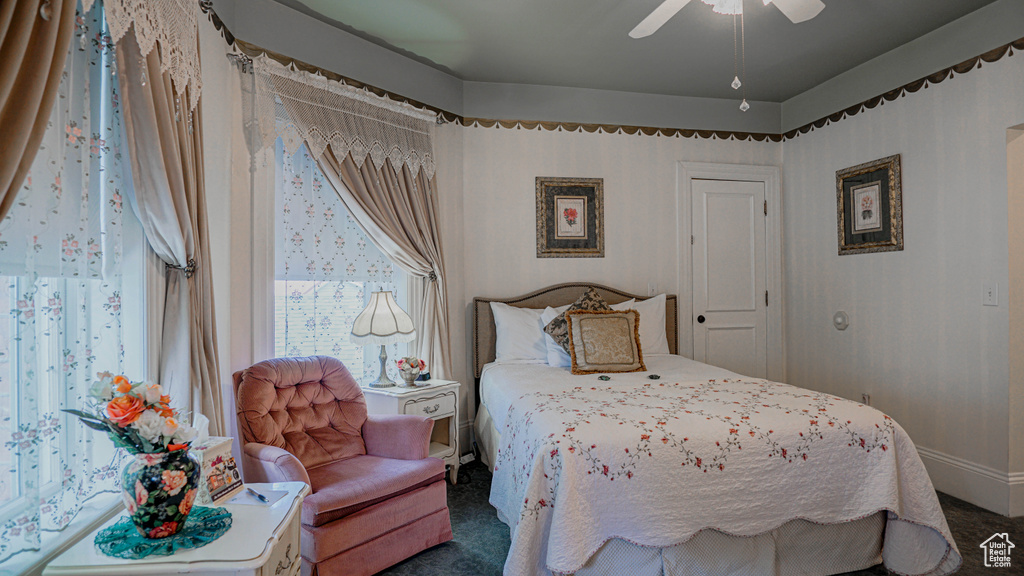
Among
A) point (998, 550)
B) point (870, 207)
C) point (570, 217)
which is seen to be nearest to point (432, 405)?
point (570, 217)

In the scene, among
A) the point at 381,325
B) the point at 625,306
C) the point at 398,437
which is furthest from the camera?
the point at 625,306

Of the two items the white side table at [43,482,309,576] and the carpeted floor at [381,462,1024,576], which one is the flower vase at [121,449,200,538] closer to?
the white side table at [43,482,309,576]

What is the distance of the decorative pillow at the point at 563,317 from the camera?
367cm

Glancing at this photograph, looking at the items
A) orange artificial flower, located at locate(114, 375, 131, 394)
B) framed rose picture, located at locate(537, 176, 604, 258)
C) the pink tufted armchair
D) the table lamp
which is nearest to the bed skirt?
the pink tufted armchair

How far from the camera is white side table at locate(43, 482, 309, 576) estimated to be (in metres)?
1.36

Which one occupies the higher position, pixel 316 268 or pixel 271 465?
pixel 316 268

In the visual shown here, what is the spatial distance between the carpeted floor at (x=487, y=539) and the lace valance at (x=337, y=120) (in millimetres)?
2168

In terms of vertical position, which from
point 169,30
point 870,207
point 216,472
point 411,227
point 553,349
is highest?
point 169,30

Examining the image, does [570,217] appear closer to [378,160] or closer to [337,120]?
[378,160]

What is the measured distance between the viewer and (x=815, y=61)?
12.6ft

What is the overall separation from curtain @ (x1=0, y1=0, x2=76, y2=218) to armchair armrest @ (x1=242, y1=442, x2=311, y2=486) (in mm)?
1329

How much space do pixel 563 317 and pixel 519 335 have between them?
35cm

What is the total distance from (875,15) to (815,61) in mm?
664

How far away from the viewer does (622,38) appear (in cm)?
349
